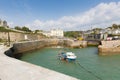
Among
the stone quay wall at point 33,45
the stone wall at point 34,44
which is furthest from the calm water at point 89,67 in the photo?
the stone wall at point 34,44

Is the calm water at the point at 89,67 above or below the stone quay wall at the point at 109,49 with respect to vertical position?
below

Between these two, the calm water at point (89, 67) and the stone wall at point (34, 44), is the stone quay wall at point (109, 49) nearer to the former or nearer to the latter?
the calm water at point (89, 67)

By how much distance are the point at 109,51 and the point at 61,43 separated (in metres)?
36.4

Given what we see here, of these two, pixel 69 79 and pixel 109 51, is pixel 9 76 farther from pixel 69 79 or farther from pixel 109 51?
pixel 109 51

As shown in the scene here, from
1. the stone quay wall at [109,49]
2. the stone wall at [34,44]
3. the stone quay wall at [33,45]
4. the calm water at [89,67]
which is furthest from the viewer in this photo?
the stone wall at [34,44]

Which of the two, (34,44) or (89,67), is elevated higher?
(34,44)

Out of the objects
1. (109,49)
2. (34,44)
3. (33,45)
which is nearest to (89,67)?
(109,49)

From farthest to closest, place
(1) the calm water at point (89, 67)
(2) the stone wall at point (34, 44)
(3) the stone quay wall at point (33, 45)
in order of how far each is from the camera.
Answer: (2) the stone wall at point (34, 44) < (3) the stone quay wall at point (33, 45) < (1) the calm water at point (89, 67)

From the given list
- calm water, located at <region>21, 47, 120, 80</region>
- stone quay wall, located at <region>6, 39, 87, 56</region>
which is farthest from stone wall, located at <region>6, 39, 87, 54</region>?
calm water, located at <region>21, 47, 120, 80</region>

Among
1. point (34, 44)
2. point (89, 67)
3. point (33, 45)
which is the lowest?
point (89, 67)

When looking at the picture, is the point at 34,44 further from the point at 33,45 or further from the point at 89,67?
the point at 89,67

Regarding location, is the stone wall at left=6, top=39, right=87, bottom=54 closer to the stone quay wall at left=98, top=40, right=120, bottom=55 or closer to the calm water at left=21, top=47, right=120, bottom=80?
the calm water at left=21, top=47, right=120, bottom=80

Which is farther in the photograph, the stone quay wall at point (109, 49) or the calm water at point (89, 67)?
the stone quay wall at point (109, 49)

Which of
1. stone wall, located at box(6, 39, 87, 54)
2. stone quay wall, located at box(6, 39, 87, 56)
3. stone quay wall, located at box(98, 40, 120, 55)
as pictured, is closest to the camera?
stone quay wall, located at box(98, 40, 120, 55)
